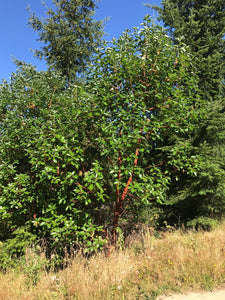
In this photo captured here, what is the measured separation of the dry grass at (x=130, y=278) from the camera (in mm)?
2990

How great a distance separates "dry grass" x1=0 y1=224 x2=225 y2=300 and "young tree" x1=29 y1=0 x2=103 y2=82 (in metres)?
8.61

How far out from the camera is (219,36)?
296 inches

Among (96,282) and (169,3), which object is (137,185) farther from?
(169,3)

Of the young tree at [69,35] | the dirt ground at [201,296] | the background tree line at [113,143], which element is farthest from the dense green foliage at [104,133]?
the young tree at [69,35]

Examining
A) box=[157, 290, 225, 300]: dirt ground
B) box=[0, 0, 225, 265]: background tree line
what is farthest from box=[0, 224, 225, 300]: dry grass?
box=[0, 0, 225, 265]: background tree line

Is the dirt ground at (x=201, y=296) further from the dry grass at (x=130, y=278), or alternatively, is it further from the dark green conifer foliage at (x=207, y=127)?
the dark green conifer foliage at (x=207, y=127)

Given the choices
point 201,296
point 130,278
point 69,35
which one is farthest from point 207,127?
point 69,35

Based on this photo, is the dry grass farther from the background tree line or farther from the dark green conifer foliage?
the dark green conifer foliage

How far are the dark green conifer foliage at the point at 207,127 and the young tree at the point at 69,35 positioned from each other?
145 inches

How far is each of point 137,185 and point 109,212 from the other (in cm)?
203

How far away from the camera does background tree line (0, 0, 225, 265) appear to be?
380cm

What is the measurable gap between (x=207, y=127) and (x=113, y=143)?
3.46 meters

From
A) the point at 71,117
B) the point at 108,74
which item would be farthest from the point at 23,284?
the point at 108,74

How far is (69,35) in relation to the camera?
10055 mm
